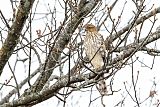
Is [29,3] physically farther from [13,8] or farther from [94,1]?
[94,1]

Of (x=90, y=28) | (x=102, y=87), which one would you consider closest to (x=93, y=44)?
(x=90, y=28)

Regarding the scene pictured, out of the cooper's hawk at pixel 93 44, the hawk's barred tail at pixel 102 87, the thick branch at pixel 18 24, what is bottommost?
the hawk's barred tail at pixel 102 87

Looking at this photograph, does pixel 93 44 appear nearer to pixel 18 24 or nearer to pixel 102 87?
pixel 102 87

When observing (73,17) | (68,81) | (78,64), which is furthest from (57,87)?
(73,17)

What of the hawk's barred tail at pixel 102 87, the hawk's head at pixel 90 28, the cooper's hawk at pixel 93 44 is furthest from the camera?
the hawk's head at pixel 90 28

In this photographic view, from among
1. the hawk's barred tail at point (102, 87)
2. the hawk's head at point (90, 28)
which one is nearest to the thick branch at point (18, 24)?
the hawk's barred tail at point (102, 87)

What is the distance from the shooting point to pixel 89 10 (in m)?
4.36

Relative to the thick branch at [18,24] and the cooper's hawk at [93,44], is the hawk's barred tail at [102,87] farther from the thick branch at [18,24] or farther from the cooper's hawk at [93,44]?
the thick branch at [18,24]

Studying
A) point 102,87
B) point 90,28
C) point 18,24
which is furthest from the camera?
point 90,28

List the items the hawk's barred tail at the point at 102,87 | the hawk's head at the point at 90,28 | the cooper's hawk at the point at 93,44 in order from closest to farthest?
the hawk's barred tail at the point at 102,87, the cooper's hawk at the point at 93,44, the hawk's head at the point at 90,28

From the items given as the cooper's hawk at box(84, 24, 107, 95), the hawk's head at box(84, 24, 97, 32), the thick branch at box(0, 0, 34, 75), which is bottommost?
the thick branch at box(0, 0, 34, 75)

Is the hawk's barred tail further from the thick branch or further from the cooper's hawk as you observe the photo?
the thick branch

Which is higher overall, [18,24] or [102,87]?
[18,24]

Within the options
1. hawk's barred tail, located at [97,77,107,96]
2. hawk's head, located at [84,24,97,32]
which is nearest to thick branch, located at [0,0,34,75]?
hawk's barred tail, located at [97,77,107,96]
